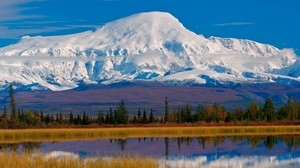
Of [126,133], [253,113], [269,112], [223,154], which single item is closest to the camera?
[223,154]

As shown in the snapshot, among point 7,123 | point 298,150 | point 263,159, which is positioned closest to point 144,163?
point 263,159

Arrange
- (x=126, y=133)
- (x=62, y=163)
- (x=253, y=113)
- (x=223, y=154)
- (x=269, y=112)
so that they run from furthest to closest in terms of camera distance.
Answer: (x=269, y=112) < (x=253, y=113) < (x=126, y=133) < (x=223, y=154) < (x=62, y=163)

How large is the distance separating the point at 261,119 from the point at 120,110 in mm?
26602

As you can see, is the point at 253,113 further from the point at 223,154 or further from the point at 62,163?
the point at 62,163

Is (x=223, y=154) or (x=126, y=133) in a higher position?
(x=126, y=133)

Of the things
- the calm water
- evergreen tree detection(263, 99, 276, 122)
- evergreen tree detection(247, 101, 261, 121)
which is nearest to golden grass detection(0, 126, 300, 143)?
the calm water

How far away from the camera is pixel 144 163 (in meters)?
31.7

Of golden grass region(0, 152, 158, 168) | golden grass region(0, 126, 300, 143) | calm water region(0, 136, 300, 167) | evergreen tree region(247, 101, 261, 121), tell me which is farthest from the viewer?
evergreen tree region(247, 101, 261, 121)

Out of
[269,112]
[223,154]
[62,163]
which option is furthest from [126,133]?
[62,163]

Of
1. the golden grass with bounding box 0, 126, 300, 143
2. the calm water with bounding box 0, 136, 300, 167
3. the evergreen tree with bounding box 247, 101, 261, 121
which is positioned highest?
the evergreen tree with bounding box 247, 101, 261, 121

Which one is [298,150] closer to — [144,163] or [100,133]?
[144,163]

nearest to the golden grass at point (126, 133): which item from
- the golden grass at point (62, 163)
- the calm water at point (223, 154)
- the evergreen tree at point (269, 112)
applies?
the calm water at point (223, 154)

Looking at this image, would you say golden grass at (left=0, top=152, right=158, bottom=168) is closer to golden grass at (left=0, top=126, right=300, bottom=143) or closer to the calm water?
the calm water

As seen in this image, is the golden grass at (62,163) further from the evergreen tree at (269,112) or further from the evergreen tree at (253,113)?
the evergreen tree at (253,113)
